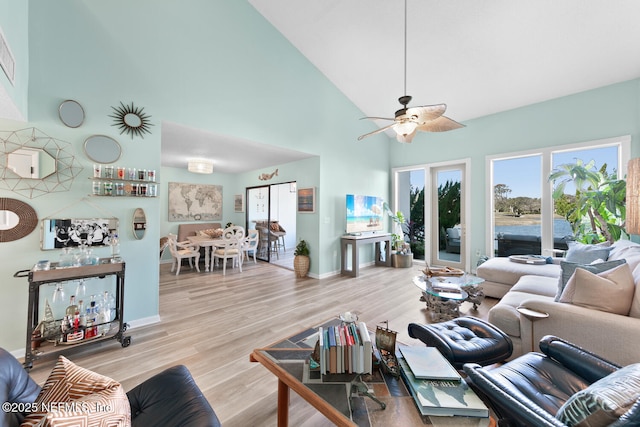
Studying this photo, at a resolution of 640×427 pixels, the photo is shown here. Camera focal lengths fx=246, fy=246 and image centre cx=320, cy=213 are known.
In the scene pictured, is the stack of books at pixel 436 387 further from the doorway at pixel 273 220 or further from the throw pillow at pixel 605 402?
the doorway at pixel 273 220

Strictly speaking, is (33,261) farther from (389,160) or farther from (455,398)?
(389,160)

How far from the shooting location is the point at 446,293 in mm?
2715

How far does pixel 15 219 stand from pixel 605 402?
4025 mm

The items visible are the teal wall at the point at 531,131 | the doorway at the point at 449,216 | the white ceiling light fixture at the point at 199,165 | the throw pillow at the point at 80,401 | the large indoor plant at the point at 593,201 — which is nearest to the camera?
the throw pillow at the point at 80,401

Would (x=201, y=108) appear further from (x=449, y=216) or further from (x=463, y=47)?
(x=449, y=216)

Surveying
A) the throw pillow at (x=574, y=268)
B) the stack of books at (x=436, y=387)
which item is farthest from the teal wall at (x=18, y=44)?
the throw pillow at (x=574, y=268)

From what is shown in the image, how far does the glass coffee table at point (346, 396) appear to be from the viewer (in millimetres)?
1024

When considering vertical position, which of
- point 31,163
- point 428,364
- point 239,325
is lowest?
point 239,325

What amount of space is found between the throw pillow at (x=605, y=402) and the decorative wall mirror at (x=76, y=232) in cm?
371

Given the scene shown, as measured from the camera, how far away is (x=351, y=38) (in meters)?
3.87

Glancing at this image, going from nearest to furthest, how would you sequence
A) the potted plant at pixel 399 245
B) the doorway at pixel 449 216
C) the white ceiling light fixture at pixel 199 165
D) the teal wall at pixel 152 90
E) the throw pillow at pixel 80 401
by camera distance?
the throw pillow at pixel 80 401, the teal wall at pixel 152 90, the white ceiling light fixture at pixel 199 165, the doorway at pixel 449 216, the potted plant at pixel 399 245

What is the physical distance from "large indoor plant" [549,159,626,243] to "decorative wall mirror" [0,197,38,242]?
22.0 feet

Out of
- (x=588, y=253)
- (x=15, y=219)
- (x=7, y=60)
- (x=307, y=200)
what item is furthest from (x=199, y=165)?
(x=588, y=253)

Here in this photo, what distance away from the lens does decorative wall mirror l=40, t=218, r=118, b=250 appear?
2375 mm
